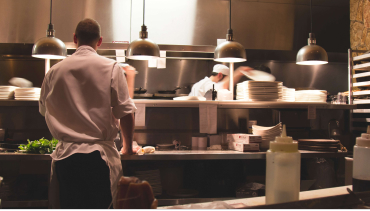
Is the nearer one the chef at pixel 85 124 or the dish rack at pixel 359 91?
A: the chef at pixel 85 124

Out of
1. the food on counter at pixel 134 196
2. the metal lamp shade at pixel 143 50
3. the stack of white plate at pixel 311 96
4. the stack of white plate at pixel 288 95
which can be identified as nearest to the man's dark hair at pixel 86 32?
the metal lamp shade at pixel 143 50

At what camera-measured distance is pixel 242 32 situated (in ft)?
14.2

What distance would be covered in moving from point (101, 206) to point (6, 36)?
3.58 meters

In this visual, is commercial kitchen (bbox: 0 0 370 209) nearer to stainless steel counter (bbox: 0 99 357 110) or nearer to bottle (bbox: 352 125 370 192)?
stainless steel counter (bbox: 0 99 357 110)

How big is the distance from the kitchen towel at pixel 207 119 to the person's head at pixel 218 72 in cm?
137

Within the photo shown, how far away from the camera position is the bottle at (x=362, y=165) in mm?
957

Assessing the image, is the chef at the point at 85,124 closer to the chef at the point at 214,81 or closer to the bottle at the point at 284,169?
the bottle at the point at 284,169

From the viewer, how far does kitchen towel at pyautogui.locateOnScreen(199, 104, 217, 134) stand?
335cm

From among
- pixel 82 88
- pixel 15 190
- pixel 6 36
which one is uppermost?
pixel 6 36

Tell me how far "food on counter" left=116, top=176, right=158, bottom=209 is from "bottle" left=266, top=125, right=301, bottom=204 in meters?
0.34

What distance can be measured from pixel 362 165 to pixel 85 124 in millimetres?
1350

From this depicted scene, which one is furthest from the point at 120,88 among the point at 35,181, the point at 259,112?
the point at 259,112

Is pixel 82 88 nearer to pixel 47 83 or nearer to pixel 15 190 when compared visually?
pixel 47 83

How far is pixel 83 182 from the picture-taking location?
1.56 m
